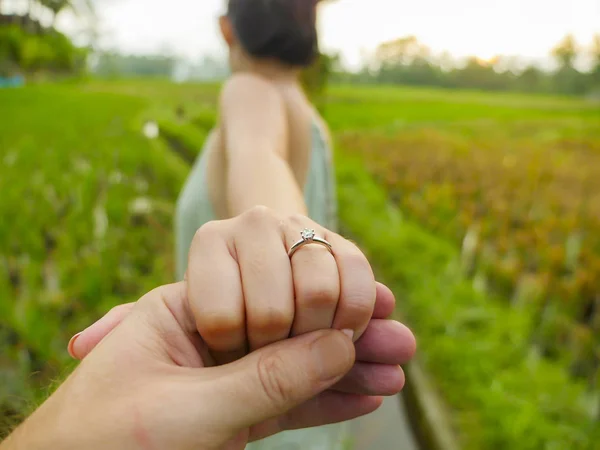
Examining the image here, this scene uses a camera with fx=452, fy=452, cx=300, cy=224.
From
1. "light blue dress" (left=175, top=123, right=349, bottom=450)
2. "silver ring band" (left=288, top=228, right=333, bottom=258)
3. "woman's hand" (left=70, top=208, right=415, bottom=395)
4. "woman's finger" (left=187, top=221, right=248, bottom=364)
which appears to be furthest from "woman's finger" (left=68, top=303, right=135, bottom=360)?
"light blue dress" (left=175, top=123, right=349, bottom=450)

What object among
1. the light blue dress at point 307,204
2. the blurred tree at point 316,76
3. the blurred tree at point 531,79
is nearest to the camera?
the light blue dress at point 307,204

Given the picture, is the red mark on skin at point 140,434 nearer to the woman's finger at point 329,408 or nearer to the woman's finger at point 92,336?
the woman's finger at point 92,336

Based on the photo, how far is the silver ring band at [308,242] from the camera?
0.50 metres

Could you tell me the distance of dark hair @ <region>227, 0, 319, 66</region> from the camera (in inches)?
41.6

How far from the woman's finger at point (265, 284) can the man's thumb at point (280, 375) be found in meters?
0.02

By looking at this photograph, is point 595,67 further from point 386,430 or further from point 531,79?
point 386,430

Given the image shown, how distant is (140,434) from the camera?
43 centimetres

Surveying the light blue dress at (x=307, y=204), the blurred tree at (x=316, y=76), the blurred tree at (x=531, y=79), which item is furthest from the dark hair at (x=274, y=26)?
the blurred tree at (x=531, y=79)

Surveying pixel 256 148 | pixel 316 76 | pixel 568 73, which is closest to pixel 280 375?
pixel 256 148

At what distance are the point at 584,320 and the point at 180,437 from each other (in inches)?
124

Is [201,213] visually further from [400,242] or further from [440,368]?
[400,242]

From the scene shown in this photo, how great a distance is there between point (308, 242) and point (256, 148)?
45cm

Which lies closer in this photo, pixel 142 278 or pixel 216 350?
pixel 216 350

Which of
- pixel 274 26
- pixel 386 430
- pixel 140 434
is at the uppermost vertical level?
pixel 274 26
